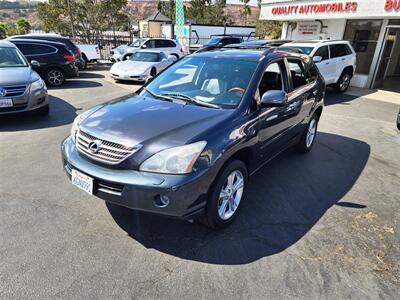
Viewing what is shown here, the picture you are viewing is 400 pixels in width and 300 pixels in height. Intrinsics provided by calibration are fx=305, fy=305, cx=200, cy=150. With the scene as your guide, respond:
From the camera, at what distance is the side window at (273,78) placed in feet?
12.1

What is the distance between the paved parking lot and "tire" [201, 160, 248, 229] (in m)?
0.17

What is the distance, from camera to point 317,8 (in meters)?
13.0

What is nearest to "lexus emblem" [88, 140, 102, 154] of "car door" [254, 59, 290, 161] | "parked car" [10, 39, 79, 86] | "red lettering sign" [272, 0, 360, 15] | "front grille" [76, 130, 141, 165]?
"front grille" [76, 130, 141, 165]

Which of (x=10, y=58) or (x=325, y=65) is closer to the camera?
(x=10, y=58)

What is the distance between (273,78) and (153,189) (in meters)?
2.42

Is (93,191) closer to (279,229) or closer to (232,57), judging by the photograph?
(279,229)

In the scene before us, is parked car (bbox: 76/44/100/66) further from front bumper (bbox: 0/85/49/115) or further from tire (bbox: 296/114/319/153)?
tire (bbox: 296/114/319/153)

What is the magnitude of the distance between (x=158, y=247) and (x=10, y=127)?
5.01 m

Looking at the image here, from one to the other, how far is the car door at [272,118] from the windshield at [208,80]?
0.23 metres

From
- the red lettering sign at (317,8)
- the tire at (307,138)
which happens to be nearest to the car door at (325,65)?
the red lettering sign at (317,8)

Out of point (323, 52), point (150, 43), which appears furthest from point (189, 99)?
point (150, 43)

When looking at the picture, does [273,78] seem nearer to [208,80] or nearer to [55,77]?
[208,80]

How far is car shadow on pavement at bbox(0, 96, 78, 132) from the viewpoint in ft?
20.6

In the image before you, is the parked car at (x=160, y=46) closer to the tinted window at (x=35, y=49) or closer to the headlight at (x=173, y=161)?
the tinted window at (x=35, y=49)
